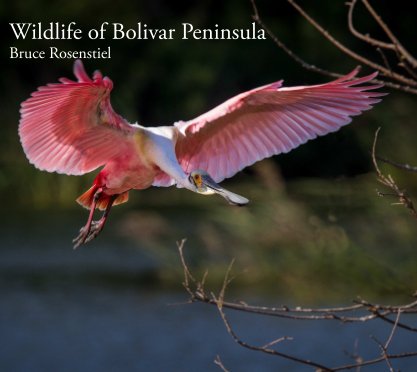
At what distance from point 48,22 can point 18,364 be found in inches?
489

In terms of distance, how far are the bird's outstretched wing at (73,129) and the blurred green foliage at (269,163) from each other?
73 cm

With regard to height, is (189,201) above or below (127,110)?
below

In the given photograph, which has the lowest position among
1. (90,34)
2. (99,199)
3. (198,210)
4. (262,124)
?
(198,210)

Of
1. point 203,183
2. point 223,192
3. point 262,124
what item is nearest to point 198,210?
point 262,124

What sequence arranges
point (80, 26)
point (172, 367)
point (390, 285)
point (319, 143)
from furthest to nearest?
point (80, 26), point (319, 143), point (172, 367), point (390, 285)

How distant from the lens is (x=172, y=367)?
8.93 m

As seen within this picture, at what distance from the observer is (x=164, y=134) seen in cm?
406

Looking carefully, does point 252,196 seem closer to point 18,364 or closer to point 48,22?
point 18,364

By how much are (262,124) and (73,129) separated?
0.69m

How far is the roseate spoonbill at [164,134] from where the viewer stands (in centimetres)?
387

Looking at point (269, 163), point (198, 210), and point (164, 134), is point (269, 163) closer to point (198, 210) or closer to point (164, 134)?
point (198, 210)

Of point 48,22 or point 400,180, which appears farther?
point 48,22

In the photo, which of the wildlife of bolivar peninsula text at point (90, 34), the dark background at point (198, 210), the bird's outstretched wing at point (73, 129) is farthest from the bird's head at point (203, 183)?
the wildlife of bolivar peninsula text at point (90, 34)

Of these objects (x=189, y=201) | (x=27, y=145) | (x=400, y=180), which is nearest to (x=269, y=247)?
(x=400, y=180)
